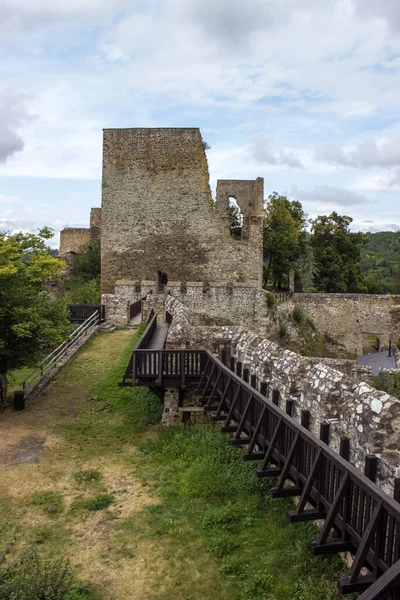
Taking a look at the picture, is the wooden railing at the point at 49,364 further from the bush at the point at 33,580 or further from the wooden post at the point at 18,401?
the bush at the point at 33,580

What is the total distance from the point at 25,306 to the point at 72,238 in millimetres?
30127

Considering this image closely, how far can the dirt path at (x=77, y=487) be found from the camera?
6.41 m

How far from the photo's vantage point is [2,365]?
13.1 m

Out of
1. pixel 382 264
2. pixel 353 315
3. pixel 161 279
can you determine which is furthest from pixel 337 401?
pixel 382 264

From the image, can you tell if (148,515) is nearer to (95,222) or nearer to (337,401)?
(337,401)

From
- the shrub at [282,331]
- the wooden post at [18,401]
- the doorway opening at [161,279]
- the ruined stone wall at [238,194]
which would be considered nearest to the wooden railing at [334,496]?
the wooden post at [18,401]

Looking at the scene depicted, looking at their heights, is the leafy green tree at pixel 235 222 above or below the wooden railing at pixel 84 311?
above

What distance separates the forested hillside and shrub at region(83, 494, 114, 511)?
39.9 meters

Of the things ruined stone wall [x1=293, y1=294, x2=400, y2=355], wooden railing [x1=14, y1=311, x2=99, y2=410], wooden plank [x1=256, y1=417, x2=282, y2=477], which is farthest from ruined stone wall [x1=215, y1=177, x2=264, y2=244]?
wooden plank [x1=256, y1=417, x2=282, y2=477]

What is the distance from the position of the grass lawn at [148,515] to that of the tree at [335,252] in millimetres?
30823

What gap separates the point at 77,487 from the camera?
8.62 metres

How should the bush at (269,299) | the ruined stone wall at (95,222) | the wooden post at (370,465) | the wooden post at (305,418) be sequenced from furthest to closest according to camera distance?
the ruined stone wall at (95,222), the bush at (269,299), the wooden post at (305,418), the wooden post at (370,465)

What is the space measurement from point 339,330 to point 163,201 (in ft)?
53.8

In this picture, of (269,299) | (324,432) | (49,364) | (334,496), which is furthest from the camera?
(269,299)
